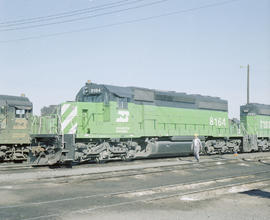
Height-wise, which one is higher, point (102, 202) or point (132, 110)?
point (132, 110)

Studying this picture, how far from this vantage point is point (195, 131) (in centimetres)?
1869

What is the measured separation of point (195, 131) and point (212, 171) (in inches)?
253

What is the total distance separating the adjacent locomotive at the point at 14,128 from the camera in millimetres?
15188

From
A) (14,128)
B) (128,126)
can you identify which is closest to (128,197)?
(128,126)

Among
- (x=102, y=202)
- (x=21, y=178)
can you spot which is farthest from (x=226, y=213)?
(x=21, y=178)

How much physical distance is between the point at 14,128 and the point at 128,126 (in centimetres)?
522

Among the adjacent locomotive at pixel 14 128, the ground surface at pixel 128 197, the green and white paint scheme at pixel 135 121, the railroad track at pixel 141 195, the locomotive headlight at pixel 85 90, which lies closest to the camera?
the ground surface at pixel 128 197

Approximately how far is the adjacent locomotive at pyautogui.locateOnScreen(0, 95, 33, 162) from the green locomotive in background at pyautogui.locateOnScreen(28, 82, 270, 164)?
2.01 metres

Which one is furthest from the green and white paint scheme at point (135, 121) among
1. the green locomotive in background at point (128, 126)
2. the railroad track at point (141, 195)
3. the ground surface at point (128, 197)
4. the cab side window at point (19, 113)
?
the railroad track at point (141, 195)

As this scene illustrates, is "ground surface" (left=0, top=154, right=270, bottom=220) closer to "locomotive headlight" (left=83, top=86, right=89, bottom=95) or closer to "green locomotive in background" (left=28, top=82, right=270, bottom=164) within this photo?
"green locomotive in background" (left=28, top=82, right=270, bottom=164)

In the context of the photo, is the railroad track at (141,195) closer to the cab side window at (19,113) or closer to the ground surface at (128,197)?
the ground surface at (128,197)

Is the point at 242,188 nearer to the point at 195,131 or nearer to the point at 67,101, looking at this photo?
the point at 67,101

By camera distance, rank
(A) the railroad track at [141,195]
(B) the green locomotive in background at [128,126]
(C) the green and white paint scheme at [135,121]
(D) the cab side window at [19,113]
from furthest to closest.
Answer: (D) the cab side window at [19,113] → (C) the green and white paint scheme at [135,121] → (B) the green locomotive in background at [128,126] → (A) the railroad track at [141,195]

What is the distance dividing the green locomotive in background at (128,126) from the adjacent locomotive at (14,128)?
201cm
